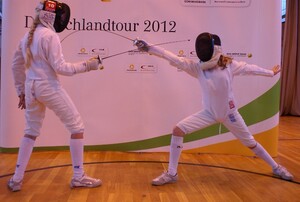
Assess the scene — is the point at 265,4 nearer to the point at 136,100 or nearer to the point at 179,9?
the point at 179,9

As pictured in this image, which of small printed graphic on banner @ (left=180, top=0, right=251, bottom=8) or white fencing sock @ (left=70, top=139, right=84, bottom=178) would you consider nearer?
white fencing sock @ (left=70, top=139, right=84, bottom=178)

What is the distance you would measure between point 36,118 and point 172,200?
1.11 m

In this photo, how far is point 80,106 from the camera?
13.1 ft

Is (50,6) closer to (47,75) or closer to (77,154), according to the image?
(47,75)

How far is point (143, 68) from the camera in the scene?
4.00 m

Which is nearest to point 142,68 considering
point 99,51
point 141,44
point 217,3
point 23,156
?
point 99,51

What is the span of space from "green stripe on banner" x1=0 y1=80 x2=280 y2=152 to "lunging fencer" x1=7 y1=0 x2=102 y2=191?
53.3 inches

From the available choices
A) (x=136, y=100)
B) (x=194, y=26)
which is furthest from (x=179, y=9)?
(x=136, y=100)

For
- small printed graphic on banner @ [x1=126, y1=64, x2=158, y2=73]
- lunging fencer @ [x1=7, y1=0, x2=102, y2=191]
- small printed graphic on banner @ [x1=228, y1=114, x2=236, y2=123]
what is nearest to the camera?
lunging fencer @ [x1=7, y1=0, x2=102, y2=191]

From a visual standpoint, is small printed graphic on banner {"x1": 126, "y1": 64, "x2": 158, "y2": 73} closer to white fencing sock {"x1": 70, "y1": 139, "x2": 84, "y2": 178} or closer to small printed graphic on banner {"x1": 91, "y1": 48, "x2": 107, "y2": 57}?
small printed graphic on banner {"x1": 91, "y1": 48, "x2": 107, "y2": 57}

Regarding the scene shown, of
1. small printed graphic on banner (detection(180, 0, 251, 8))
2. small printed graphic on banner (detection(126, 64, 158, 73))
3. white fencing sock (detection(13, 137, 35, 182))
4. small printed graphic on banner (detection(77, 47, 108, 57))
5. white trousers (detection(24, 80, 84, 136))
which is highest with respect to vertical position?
small printed graphic on banner (detection(180, 0, 251, 8))

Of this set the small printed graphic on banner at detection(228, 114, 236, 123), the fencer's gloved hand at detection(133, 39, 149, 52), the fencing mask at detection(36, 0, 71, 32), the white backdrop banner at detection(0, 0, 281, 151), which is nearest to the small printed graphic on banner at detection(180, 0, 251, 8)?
the white backdrop banner at detection(0, 0, 281, 151)

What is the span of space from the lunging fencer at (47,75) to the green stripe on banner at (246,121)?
135 centimetres

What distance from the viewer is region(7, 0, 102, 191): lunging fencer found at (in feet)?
8.27
